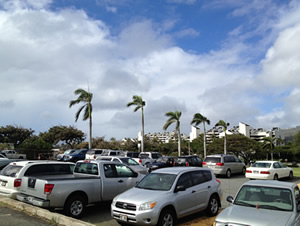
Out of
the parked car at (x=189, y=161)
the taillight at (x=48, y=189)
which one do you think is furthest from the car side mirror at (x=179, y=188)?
the parked car at (x=189, y=161)

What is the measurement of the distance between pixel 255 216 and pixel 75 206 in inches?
203

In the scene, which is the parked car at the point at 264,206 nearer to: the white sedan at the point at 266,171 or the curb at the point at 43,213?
the curb at the point at 43,213

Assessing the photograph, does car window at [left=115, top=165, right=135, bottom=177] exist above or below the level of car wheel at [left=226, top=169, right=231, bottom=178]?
above

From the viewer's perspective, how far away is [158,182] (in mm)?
7891

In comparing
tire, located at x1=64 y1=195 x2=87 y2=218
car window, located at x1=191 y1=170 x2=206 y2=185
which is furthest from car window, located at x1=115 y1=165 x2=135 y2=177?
car window, located at x1=191 y1=170 x2=206 y2=185

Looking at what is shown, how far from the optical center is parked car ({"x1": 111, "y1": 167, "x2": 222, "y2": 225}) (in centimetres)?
662

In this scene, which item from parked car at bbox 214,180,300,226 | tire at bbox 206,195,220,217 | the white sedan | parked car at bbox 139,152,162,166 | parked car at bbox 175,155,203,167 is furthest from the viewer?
parked car at bbox 139,152,162,166

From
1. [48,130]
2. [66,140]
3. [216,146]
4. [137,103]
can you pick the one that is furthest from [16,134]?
[216,146]

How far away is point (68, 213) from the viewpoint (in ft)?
26.2

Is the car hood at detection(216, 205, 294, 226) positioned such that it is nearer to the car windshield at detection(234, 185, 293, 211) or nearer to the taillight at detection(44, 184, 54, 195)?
the car windshield at detection(234, 185, 293, 211)

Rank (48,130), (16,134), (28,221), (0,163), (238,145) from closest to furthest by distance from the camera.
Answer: (28,221) → (0,163) → (238,145) → (48,130) → (16,134)

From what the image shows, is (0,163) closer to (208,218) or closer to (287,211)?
(208,218)

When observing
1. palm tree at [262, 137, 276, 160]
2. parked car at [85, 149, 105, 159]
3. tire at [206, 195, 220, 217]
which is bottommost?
tire at [206, 195, 220, 217]

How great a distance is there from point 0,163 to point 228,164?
15189mm
